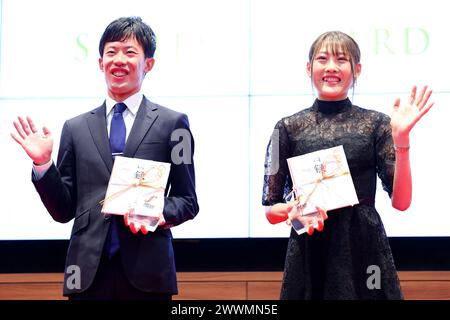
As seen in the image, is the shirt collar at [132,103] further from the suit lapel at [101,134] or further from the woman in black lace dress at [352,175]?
the woman in black lace dress at [352,175]

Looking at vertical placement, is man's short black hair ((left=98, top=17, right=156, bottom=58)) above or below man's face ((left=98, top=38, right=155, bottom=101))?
above

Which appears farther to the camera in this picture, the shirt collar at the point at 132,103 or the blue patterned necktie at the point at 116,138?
the shirt collar at the point at 132,103

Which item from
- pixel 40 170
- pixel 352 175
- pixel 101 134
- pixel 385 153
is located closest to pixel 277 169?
pixel 352 175

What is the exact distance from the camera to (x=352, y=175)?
7.54ft

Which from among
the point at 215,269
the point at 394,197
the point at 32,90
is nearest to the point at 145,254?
the point at 394,197

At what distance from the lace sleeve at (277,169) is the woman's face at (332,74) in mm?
179

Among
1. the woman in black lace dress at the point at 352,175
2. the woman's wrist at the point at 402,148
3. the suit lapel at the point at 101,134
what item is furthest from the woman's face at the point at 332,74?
the suit lapel at the point at 101,134

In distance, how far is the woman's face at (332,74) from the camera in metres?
2.36

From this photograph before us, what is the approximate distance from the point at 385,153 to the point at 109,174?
0.83 m

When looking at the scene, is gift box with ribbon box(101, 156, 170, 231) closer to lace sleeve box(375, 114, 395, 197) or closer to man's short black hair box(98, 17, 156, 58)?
man's short black hair box(98, 17, 156, 58)

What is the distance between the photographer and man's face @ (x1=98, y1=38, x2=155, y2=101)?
2.41 meters

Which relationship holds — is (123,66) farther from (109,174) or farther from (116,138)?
(109,174)

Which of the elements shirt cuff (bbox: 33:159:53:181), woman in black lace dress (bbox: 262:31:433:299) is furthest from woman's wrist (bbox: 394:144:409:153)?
shirt cuff (bbox: 33:159:53:181)
